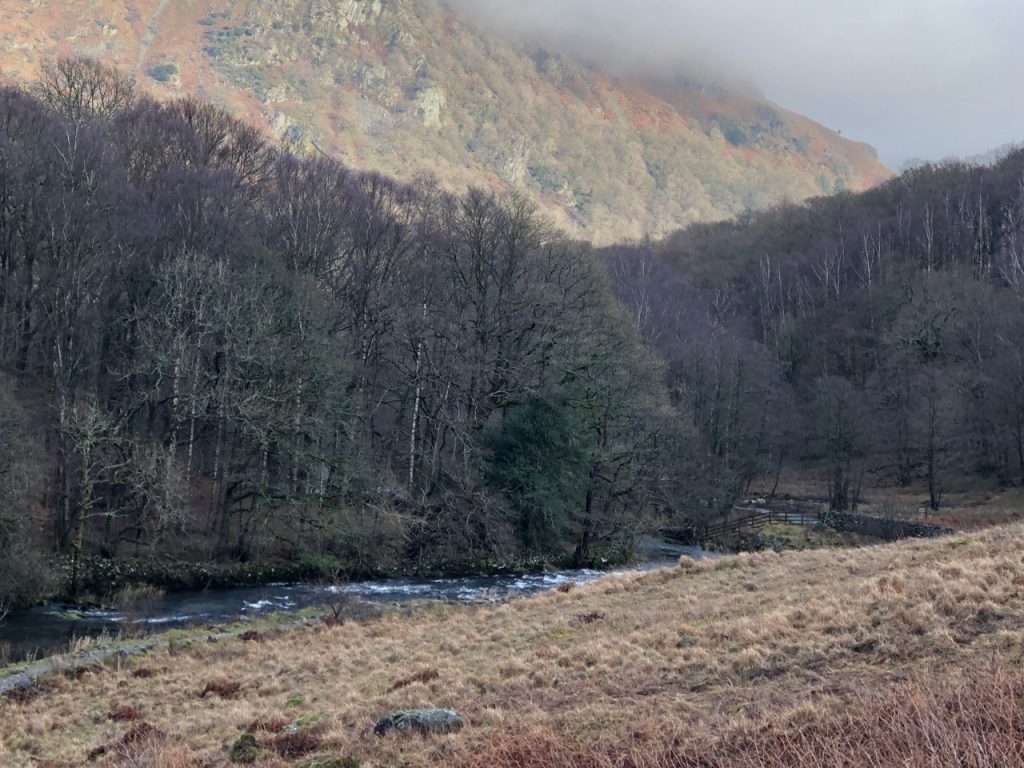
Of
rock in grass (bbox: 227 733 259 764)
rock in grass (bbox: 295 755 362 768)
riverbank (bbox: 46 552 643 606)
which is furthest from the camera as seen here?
riverbank (bbox: 46 552 643 606)

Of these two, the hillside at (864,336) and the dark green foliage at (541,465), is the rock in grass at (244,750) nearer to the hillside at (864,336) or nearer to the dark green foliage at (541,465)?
the dark green foliage at (541,465)

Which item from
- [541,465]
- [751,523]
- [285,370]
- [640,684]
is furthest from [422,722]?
[751,523]

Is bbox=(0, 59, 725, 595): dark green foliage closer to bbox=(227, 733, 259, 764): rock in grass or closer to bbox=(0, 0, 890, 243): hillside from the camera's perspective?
bbox=(227, 733, 259, 764): rock in grass

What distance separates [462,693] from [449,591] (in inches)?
731

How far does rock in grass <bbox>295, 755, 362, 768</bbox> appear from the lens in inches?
420

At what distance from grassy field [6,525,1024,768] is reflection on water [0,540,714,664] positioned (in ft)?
14.0

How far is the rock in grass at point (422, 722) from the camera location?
11461 mm

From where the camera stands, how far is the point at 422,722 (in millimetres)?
11633

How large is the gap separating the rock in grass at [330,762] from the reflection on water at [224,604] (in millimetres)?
13102

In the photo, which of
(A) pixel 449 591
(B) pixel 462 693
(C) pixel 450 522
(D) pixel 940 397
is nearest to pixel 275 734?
(B) pixel 462 693

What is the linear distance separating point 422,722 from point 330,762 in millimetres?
1360

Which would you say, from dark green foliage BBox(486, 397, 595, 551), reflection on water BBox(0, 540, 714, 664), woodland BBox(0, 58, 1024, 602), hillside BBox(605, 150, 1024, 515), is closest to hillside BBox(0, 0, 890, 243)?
hillside BBox(605, 150, 1024, 515)

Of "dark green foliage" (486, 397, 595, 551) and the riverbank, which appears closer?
the riverbank

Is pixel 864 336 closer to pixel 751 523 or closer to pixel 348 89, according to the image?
pixel 751 523
